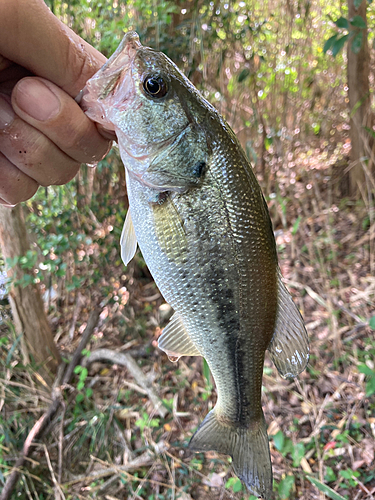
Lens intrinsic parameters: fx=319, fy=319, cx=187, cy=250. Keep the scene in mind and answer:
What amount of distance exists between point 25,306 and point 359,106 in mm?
4710

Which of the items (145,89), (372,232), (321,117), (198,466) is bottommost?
(198,466)

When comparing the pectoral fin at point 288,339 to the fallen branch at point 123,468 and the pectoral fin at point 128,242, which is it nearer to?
the pectoral fin at point 128,242

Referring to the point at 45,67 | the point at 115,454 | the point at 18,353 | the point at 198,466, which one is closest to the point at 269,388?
the point at 198,466

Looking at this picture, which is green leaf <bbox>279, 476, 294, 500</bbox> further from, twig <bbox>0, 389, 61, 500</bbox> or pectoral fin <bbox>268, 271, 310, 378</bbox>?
twig <bbox>0, 389, 61, 500</bbox>

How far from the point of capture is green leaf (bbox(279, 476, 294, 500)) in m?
2.13

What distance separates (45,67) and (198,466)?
9.68 feet

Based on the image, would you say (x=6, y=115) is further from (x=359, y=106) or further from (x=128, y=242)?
(x=359, y=106)

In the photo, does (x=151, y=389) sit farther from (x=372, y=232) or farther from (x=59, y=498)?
(x=372, y=232)

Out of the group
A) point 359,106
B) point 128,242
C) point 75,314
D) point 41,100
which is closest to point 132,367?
point 75,314

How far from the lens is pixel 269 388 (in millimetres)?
2998

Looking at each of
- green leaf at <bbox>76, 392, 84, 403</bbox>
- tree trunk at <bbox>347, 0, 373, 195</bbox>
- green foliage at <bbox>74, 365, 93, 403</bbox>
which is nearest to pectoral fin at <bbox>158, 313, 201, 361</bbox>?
green foliage at <bbox>74, 365, 93, 403</bbox>

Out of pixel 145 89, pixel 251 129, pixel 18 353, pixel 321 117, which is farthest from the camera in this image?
pixel 321 117

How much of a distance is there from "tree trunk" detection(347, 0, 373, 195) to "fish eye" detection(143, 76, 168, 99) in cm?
361

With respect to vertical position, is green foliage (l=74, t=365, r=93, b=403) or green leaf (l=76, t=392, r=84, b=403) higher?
green foliage (l=74, t=365, r=93, b=403)
